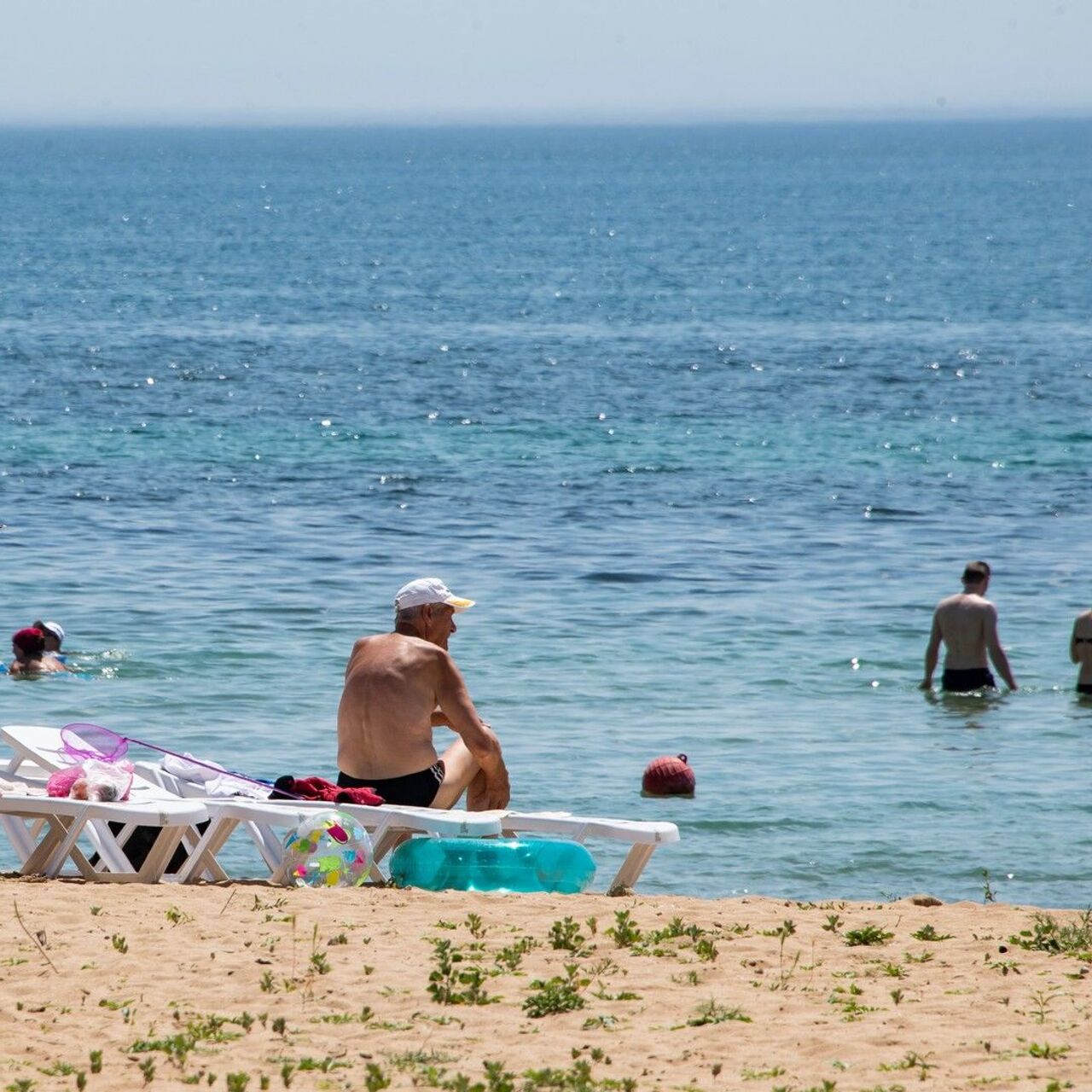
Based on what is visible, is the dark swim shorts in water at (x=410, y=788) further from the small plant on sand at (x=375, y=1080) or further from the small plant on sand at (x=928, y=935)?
the small plant on sand at (x=375, y=1080)

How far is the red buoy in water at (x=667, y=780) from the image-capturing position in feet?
40.4

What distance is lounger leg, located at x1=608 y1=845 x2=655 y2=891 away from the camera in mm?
8789

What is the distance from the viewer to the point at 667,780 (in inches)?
485

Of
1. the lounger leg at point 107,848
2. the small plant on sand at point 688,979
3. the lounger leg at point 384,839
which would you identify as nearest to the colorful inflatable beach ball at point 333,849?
the lounger leg at point 384,839

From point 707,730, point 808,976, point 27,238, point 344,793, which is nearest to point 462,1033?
point 808,976

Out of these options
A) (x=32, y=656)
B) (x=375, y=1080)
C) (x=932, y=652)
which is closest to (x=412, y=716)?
(x=375, y=1080)

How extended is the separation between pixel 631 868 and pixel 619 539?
12.4 m

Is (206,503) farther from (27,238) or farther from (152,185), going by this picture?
(152,185)

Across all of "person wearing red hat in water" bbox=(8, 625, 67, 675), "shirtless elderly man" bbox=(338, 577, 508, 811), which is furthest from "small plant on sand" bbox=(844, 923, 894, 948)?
"person wearing red hat in water" bbox=(8, 625, 67, 675)

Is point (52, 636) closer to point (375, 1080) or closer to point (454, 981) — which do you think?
point (454, 981)

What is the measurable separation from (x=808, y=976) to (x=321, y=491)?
17.9 meters

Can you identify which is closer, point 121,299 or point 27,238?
point 121,299

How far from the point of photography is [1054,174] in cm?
17838

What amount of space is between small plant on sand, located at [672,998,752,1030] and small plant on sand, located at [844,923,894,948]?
44.7 inches
